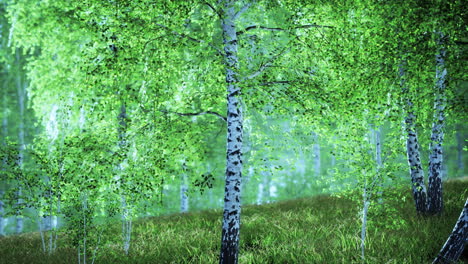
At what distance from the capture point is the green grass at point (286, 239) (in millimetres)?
6355

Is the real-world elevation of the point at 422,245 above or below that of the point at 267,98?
below

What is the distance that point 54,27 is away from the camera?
1000 centimetres

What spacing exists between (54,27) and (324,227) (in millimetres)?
9185

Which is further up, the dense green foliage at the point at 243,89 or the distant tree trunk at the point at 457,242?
the dense green foliage at the point at 243,89

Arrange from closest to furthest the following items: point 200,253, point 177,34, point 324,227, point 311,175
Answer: point 177,34
point 200,253
point 324,227
point 311,175

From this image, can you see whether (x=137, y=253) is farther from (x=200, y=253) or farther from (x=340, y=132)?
(x=340, y=132)

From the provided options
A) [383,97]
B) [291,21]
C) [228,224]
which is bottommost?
[228,224]

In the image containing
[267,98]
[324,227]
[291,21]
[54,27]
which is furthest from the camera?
[54,27]

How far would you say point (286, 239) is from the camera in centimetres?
751

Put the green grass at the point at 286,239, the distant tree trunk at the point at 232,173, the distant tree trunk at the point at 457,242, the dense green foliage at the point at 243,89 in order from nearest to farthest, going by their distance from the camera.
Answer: the dense green foliage at the point at 243,89 → the distant tree trunk at the point at 457,242 → the distant tree trunk at the point at 232,173 → the green grass at the point at 286,239

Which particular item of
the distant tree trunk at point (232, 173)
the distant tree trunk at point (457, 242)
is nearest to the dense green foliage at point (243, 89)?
the distant tree trunk at point (232, 173)

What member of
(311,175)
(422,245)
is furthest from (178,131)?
(311,175)

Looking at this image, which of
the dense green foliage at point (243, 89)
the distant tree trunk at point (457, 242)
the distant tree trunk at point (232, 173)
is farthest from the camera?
the distant tree trunk at point (232, 173)

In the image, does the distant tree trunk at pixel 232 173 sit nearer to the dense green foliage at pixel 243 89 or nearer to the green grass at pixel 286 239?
the dense green foliage at pixel 243 89
